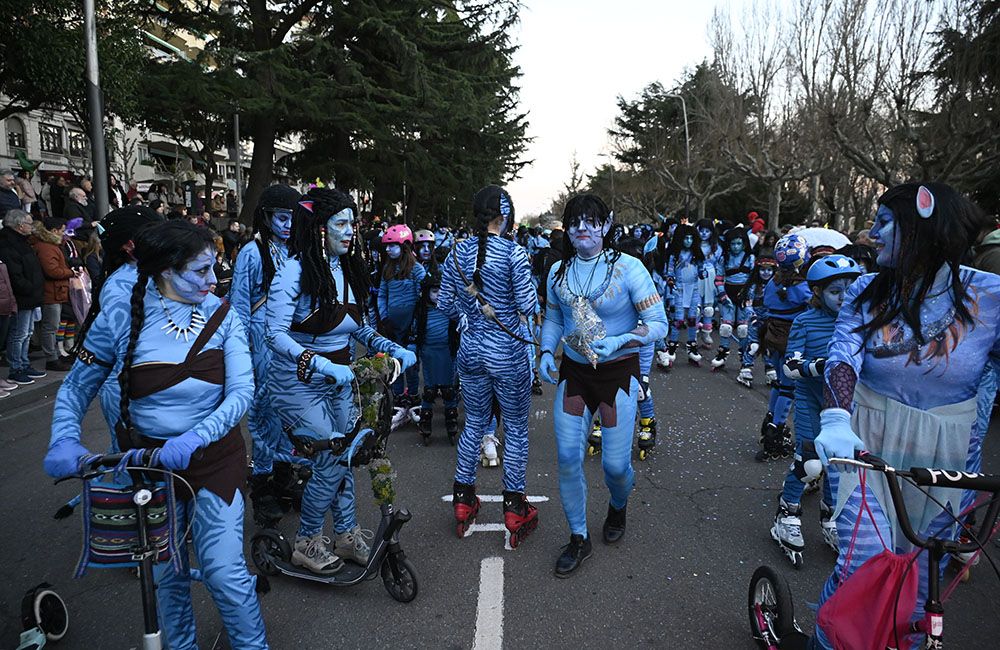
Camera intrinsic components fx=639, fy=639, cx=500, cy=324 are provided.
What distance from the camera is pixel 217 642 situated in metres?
3.09

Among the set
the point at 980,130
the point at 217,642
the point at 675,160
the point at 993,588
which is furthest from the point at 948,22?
the point at 675,160

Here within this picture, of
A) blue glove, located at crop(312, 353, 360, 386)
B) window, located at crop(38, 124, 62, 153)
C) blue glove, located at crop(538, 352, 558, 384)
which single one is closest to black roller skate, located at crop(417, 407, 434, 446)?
blue glove, located at crop(538, 352, 558, 384)

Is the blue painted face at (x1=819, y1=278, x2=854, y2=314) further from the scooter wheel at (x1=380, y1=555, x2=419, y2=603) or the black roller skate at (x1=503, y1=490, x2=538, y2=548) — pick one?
the scooter wheel at (x1=380, y1=555, x2=419, y2=603)

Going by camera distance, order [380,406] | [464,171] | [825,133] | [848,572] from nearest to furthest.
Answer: [848,572]
[380,406]
[825,133]
[464,171]

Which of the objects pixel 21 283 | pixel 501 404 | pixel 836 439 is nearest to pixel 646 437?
pixel 501 404

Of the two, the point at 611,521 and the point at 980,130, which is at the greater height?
the point at 980,130

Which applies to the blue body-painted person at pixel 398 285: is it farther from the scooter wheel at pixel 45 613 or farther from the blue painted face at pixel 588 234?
the scooter wheel at pixel 45 613

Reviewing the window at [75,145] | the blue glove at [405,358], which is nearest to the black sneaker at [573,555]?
the blue glove at [405,358]

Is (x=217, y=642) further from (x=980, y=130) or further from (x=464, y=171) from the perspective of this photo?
(x=464, y=171)

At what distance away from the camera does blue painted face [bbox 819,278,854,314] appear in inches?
159

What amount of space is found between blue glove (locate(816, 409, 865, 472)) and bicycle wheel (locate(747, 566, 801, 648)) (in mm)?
949

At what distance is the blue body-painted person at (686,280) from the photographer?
9.98 m

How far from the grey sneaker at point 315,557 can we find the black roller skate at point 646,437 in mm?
3045

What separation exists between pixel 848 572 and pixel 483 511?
2787 mm
